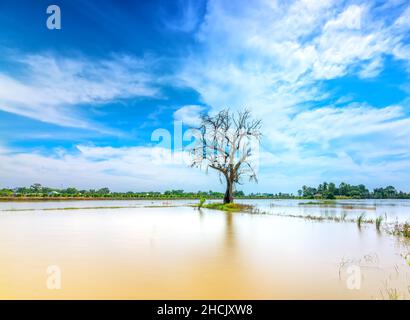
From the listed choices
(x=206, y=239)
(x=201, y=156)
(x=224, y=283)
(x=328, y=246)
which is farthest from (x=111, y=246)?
(x=201, y=156)

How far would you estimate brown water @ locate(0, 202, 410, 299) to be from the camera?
144 inches

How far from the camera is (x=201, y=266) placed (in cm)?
487

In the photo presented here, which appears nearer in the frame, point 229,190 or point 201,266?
point 201,266

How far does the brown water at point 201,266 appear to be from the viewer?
3.67m

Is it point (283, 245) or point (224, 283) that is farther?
point (283, 245)

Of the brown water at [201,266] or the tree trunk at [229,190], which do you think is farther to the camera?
the tree trunk at [229,190]

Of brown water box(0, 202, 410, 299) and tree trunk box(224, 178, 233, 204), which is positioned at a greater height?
tree trunk box(224, 178, 233, 204)

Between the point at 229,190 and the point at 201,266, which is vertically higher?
the point at 229,190

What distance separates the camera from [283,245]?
22.6ft

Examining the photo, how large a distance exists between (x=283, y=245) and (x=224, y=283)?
11.0ft

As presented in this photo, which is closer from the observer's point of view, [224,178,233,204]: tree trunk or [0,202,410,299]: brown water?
[0,202,410,299]: brown water

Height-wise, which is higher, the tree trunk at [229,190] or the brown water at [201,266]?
the tree trunk at [229,190]
